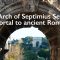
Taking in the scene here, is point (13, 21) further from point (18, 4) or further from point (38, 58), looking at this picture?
point (38, 58)

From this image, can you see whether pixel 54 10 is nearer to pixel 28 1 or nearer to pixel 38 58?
pixel 28 1

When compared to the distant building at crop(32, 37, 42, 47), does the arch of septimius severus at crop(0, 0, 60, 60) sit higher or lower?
Result: higher

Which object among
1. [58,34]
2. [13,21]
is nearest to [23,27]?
[13,21]

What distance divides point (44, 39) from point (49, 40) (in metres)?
0.05

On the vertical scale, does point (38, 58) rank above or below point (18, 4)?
below

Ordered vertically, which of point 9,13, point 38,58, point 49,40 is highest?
point 9,13

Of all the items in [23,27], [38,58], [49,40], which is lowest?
[38,58]

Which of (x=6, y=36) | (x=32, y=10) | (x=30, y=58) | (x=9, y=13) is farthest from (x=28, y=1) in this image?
(x=30, y=58)

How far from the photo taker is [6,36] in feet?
6.84

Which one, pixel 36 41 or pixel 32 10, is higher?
pixel 32 10

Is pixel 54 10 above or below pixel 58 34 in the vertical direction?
above

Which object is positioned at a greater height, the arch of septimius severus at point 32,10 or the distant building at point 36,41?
the arch of septimius severus at point 32,10

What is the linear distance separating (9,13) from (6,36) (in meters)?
0.25

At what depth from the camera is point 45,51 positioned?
2070 mm
